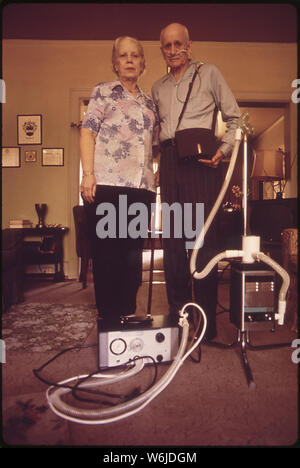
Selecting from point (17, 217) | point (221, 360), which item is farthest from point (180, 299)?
point (17, 217)

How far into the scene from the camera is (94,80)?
132 inches

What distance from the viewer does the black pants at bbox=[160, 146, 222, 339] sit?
4.50ft

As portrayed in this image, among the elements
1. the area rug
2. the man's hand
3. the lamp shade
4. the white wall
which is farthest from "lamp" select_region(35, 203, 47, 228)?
the man's hand

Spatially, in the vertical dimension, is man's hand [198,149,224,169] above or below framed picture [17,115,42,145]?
below

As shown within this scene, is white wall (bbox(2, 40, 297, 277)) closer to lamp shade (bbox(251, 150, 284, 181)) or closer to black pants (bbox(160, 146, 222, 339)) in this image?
lamp shade (bbox(251, 150, 284, 181))

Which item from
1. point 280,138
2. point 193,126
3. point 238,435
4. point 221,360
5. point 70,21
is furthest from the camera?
point 280,138

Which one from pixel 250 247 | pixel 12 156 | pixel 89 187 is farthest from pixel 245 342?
pixel 12 156

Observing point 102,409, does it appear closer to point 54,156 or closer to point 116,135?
point 116,135

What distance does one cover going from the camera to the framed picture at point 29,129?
339cm

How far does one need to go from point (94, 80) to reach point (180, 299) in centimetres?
293

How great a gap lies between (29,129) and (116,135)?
8.53 ft

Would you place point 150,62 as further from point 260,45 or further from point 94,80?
point 260,45

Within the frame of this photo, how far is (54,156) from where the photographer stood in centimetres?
338

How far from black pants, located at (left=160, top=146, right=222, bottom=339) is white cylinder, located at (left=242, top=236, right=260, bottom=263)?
29 centimetres
